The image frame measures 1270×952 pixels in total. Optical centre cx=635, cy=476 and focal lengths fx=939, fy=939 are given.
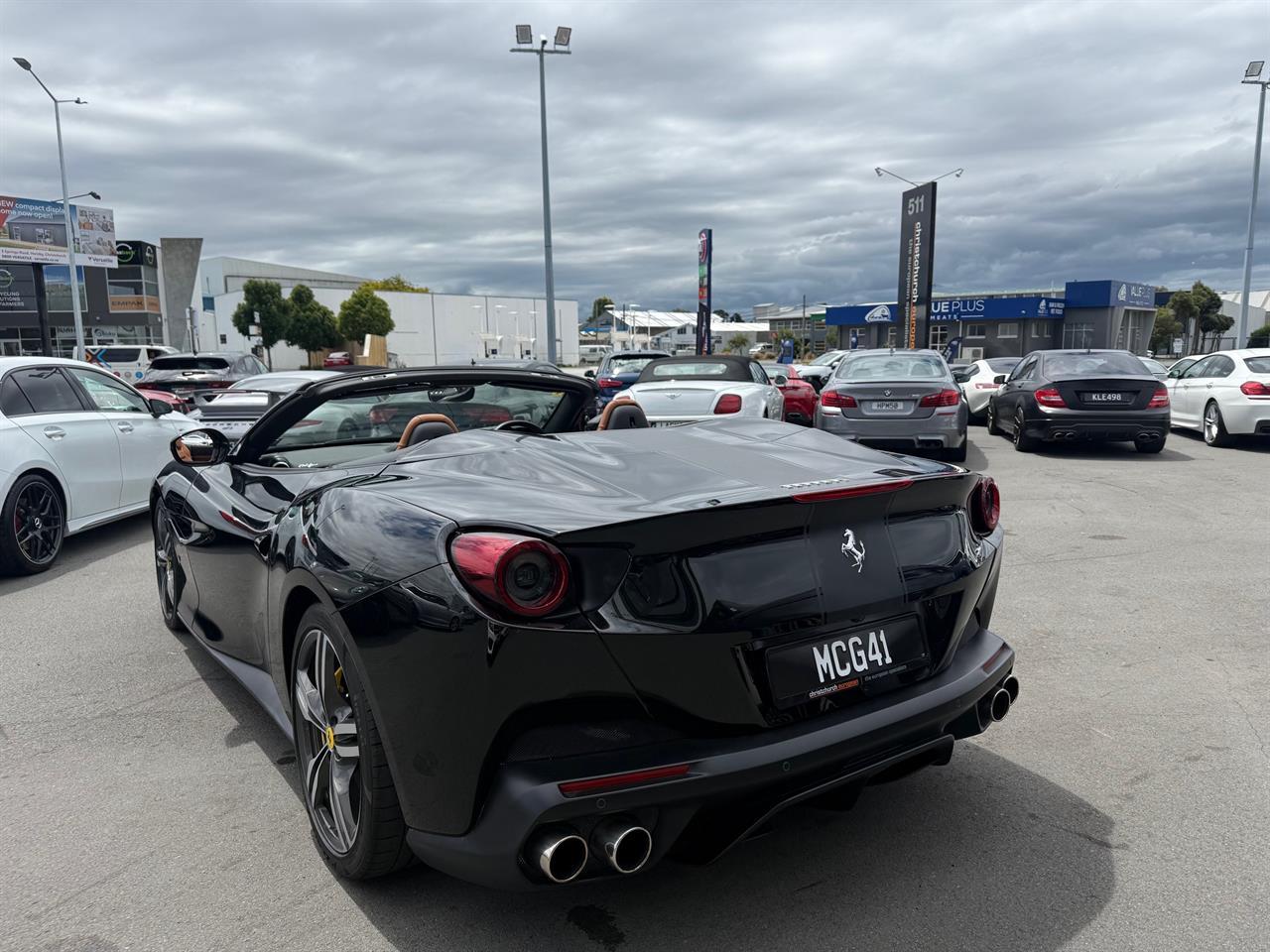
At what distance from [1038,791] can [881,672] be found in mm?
1124

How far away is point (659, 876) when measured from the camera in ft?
8.79

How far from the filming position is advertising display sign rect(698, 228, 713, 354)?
4794cm

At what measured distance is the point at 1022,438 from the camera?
12805 mm

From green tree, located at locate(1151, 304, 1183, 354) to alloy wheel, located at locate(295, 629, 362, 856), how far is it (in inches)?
4167

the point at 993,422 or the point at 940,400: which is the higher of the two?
the point at 940,400

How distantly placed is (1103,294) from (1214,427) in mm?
60736

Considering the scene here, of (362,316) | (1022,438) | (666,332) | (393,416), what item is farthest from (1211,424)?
(666,332)

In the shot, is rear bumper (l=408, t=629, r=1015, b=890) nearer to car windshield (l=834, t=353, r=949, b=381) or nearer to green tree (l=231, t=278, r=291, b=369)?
car windshield (l=834, t=353, r=949, b=381)

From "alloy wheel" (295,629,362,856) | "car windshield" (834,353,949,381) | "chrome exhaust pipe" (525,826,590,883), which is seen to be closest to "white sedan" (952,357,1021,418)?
"car windshield" (834,353,949,381)

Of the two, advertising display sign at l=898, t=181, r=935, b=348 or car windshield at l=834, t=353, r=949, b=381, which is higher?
advertising display sign at l=898, t=181, r=935, b=348

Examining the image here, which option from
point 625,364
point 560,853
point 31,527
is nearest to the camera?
point 560,853

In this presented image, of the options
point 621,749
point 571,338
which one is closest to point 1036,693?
point 621,749

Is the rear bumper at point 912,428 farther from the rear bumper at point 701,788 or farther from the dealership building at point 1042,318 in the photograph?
the dealership building at point 1042,318

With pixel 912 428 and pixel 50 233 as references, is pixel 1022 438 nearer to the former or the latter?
pixel 912 428
